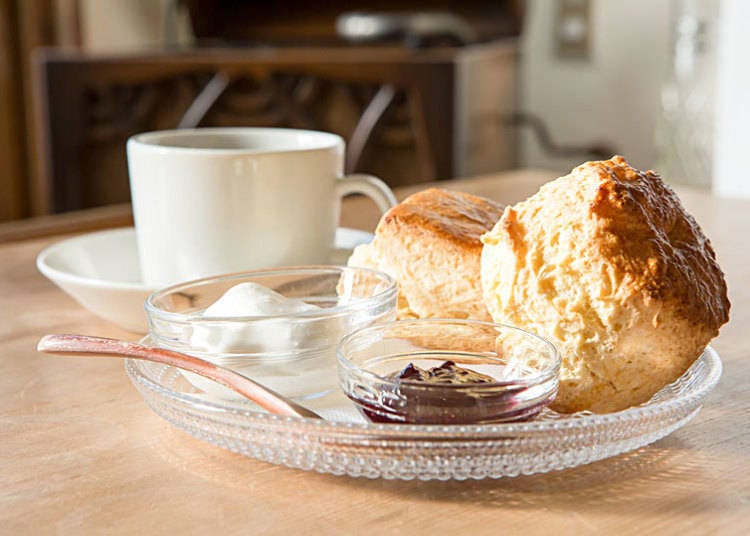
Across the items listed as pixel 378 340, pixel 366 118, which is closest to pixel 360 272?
pixel 378 340

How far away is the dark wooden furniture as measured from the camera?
2.24m

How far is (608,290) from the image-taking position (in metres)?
0.43

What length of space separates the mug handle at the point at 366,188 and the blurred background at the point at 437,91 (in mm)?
1465

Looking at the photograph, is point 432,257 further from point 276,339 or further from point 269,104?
point 269,104

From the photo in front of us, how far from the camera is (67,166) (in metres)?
2.40

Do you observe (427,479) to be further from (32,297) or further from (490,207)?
(32,297)

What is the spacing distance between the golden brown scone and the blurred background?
5.66 ft

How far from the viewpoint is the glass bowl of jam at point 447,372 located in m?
0.40

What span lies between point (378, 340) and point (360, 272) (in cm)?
9

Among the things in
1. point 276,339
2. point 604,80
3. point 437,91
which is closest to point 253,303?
point 276,339

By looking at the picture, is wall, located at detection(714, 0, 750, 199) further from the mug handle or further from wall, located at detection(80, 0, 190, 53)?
wall, located at detection(80, 0, 190, 53)

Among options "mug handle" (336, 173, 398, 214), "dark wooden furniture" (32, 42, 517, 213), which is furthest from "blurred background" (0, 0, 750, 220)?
"mug handle" (336, 173, 398, 214)

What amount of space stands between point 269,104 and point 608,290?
204cm

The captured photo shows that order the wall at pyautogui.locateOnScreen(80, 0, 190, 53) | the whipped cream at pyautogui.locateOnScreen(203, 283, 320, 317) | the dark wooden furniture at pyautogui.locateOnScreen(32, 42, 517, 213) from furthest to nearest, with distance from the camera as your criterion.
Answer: the wall at pyautogui.locateOnScreen(80, 0, 190, 53) → the dark wooden furniture at pyautogui.locateOnScreen(32, 42, 517, 213) → the whipped cream at pyautogui.locateOnScreen(203, 283, 320, 317)
